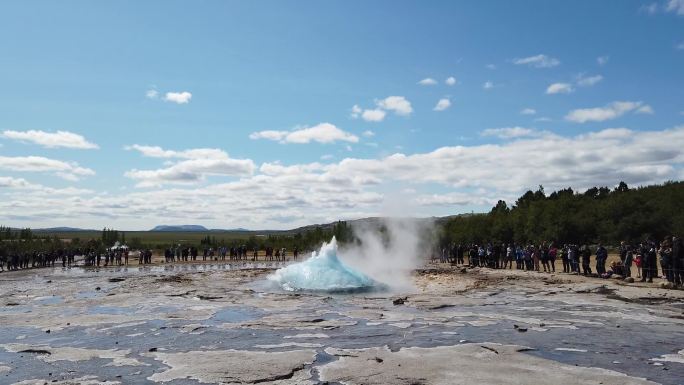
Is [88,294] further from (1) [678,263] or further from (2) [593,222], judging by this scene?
(2) [593,222]

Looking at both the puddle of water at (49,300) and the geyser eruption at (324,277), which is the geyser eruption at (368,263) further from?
the puddle of water at (49,300)

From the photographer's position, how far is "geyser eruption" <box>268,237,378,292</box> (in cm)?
2652

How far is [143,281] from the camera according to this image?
30.3 meters

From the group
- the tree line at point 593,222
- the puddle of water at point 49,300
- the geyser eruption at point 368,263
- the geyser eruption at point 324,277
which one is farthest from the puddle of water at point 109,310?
the tree line at point 593,222

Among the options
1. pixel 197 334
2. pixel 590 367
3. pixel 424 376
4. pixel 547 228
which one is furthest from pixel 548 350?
pixel 547 228

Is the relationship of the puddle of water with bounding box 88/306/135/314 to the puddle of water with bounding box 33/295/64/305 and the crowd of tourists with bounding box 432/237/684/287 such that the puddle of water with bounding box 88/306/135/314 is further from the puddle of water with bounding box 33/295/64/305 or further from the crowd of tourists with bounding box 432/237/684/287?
the crowd of tourists with bounding box 432/237/684/287

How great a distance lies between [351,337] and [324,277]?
565 inches

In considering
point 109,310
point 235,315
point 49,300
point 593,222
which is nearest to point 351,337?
point 235,315

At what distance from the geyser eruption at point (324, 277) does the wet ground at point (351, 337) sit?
9.75 ft

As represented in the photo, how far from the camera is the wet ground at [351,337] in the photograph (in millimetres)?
9602

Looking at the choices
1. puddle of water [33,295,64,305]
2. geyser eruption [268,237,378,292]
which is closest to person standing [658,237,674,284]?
geyser eruption [268,237,378,292]

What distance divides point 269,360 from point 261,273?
27.5 meters

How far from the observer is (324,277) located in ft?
90.0

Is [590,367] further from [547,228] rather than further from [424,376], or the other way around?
[547,228]
